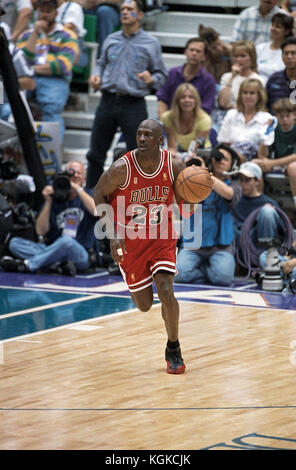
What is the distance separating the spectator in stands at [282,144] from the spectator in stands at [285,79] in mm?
347

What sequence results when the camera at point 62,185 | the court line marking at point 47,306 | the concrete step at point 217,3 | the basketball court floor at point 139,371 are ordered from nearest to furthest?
the basketball court floor at point 139,371 < the court line marking at point 47,306 < the camera at point 62,185 < the concrete step at point 217,3

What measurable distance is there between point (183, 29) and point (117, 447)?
10.5 m

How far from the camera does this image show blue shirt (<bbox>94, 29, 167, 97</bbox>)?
11.3m

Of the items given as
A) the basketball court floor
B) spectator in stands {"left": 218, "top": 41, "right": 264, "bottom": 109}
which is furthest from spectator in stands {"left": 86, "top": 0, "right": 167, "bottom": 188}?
the basketball court floor

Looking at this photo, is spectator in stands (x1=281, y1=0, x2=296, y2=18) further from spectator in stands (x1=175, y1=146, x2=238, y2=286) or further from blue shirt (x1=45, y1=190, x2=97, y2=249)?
blue shirt (x1=45, y1=190, x2=97, y2=249)

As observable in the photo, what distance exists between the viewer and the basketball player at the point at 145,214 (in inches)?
268

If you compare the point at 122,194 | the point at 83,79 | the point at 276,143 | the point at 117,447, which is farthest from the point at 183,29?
the point at 117,447

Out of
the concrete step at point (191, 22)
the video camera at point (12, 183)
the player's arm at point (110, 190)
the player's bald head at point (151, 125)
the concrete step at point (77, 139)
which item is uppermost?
the player's bald head at point (151, 125)

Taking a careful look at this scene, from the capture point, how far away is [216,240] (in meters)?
10.2

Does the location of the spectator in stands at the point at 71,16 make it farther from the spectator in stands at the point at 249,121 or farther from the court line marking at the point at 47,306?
the court line marking at the point at 47,306

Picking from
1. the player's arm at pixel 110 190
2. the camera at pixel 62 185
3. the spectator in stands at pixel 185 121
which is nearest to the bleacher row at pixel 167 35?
the spectator in stands at pixel 185 121

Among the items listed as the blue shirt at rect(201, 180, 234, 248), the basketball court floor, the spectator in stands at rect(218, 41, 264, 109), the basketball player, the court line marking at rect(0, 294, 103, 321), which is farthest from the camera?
the spectator in stands at rect(218, 41, 264, 109)

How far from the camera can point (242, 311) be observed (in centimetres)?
883

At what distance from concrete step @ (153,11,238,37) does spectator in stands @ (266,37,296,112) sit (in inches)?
124
